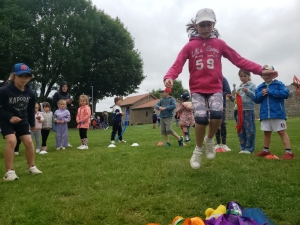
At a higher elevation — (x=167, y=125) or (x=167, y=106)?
(x=167, y=106)

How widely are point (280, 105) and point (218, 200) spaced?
3280 millimetres

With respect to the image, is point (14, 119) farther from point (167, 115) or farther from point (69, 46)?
point (69, 46)

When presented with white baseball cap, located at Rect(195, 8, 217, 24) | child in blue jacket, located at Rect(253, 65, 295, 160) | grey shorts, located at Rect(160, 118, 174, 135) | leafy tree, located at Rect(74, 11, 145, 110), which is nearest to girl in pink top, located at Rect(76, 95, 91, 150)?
grey shorts, located at Rect(160, 118, 174, 135)

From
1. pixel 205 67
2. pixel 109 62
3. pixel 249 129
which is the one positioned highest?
pixel 109 62

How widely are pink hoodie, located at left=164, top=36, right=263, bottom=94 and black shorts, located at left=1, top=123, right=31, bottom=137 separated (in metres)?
2.75

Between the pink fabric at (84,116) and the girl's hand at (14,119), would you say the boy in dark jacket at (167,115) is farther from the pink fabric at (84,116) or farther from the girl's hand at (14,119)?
the girl's hand at (14,119)

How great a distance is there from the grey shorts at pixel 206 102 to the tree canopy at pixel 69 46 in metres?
28.0

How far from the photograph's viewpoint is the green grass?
3053mm

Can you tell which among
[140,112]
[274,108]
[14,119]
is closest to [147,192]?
[14,119]

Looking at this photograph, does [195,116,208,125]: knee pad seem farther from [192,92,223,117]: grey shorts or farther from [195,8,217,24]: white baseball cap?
[195,8,217,24]: white baseball cap

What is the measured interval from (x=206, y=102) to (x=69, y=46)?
103ft

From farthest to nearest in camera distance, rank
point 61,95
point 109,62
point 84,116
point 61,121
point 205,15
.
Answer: point 109,62 → point 61,95 → point 84,116 → point 61,121 → point 205,15

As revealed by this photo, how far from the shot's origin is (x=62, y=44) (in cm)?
3253

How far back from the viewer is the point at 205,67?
4598 millimetres
